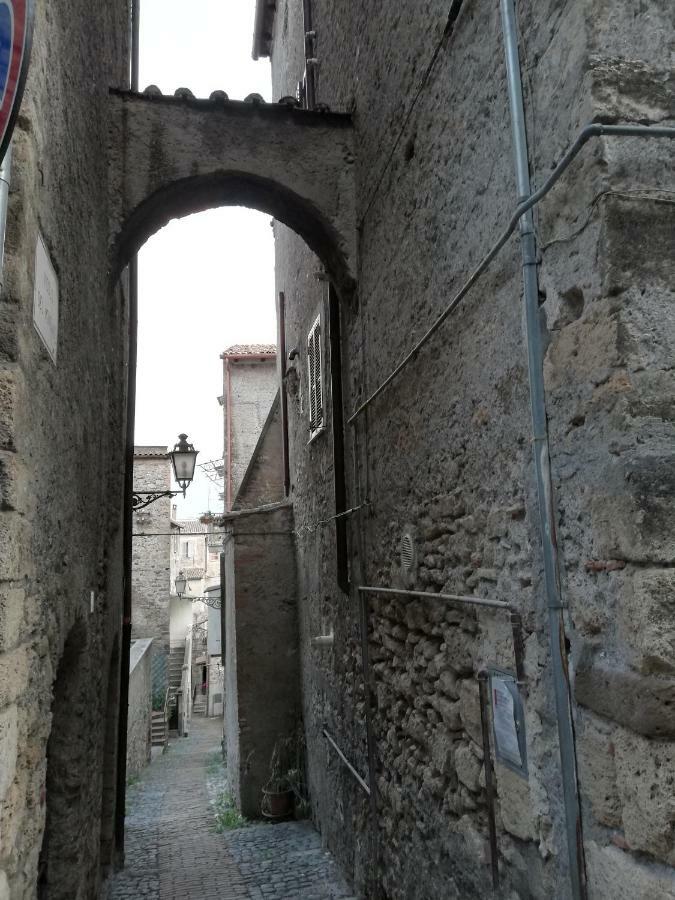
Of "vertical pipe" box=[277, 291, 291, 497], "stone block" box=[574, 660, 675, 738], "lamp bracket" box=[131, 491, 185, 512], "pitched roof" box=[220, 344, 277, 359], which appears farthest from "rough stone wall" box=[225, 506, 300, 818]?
"pitched roof" box=[220, 344, 277, 359]

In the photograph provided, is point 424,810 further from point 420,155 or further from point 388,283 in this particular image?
point 420,155

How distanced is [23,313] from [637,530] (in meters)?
2.06

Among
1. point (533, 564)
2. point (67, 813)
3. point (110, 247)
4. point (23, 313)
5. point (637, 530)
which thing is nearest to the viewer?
point (637, 530)

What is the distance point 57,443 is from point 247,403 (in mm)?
14092

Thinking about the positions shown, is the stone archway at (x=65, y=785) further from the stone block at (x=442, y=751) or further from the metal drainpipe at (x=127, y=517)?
the metal drainpipe at (x=127, y=517)

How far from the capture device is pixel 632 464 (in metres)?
2.09

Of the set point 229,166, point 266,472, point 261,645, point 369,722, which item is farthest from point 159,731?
point 229,166

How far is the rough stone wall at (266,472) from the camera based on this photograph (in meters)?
10.5

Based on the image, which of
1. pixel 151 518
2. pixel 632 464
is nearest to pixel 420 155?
pixel 632 464

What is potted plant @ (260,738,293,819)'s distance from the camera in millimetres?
8180

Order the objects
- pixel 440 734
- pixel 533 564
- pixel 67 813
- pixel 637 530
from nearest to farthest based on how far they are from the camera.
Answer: pixel 637 530 → pixel 533 564 → pixel 440 734 → pixel 67 813

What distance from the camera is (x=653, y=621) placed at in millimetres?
2004

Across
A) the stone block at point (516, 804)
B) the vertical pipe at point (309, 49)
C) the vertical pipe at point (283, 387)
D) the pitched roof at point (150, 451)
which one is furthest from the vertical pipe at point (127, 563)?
the pitched roof at point (150, 451)

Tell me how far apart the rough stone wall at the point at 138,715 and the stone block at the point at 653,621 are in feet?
33.3
